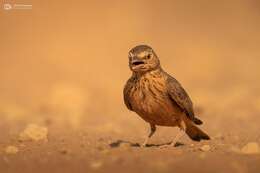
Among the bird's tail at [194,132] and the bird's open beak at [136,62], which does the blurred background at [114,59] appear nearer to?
the bird's tail at [194,132]

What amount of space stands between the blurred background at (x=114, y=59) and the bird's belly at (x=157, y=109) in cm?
210

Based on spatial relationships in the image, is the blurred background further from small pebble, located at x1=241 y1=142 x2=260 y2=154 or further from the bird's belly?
small pebble, located at x1=241 y1=142 x2=260 y2=154

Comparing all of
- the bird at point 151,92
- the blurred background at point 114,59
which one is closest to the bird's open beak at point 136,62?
the bird at point 151,92

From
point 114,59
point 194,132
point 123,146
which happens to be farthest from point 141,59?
point 114,59

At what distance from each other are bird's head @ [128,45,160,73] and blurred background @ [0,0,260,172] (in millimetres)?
2444

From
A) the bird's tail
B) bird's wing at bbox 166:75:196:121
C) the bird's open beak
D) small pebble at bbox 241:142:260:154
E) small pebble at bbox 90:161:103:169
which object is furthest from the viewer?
the bird's tail

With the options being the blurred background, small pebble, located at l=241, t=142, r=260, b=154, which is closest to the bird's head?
small pebble, located at l=241, t=142, r=260, b=154

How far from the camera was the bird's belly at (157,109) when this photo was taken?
11.3m

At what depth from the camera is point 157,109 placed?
11.4 m

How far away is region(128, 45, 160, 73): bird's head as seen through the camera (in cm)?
1132

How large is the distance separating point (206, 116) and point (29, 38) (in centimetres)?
1048

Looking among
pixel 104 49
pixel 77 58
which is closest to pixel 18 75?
pixel 77 58

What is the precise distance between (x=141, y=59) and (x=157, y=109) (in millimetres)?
681

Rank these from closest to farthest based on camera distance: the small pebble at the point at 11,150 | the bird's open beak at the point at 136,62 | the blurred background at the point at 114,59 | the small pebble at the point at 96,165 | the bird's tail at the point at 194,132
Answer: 1. the small pebble at the point at 96,165
2. the small pebble at the point at 11,150
3. the bird's open beak at the point at 136,62
4. the bird's tail at the point at 194,132
5. the blurred background at the point at 114,59
